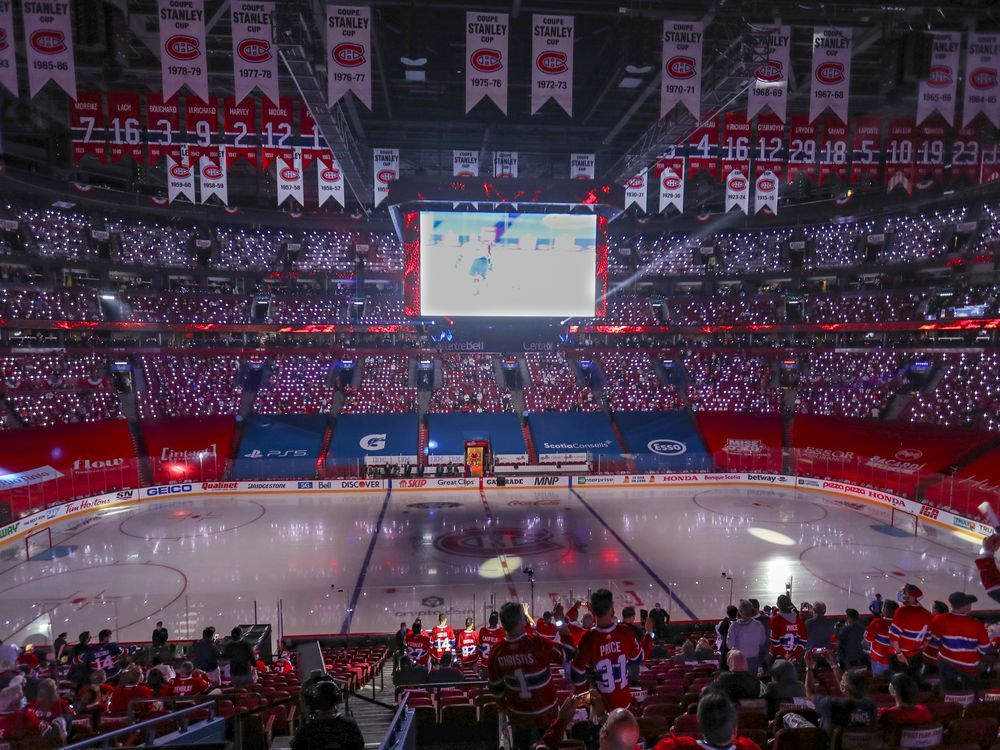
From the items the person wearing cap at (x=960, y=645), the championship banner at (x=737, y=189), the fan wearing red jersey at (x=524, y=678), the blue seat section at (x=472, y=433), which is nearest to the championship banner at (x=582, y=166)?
the championship banner at (x=737, y=189)

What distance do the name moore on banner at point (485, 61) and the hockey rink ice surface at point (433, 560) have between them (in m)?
11.9

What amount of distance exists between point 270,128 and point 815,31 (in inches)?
625

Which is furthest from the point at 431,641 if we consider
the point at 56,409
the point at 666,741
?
the point at 56,409

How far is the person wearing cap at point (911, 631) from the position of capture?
700 centimetres

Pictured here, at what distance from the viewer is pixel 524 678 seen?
447 centimetres

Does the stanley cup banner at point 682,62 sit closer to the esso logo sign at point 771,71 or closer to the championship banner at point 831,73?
the esso logo sign at point 771,71

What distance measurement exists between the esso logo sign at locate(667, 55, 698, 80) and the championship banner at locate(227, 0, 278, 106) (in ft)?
27.7

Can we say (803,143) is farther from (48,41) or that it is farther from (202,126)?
(48,41)

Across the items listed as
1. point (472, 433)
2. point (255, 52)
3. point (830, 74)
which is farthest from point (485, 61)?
point (472, 433)

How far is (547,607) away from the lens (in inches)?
616

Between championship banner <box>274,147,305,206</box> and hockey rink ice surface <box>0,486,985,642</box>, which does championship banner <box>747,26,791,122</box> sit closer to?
hockey rink ice surface <box>0,486,985,642</box>

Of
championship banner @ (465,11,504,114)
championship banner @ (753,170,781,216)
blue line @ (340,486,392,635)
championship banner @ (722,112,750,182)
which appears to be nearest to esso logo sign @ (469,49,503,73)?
championship banner @ (465,11,504,114)

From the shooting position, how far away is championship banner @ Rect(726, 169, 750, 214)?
751 inches

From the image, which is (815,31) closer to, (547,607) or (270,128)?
(270,128)
